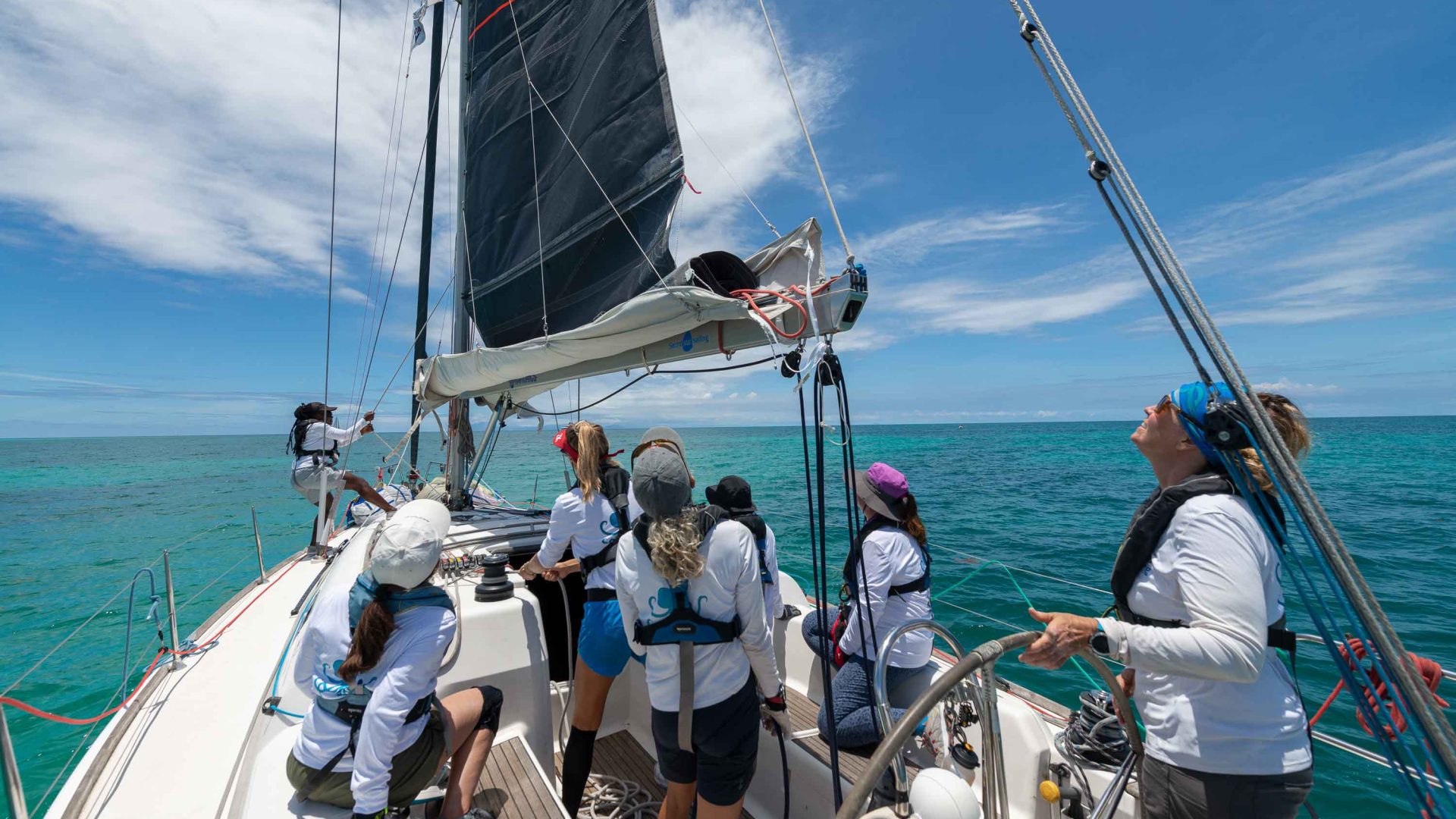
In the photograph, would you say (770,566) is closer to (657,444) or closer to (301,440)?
(657,444)

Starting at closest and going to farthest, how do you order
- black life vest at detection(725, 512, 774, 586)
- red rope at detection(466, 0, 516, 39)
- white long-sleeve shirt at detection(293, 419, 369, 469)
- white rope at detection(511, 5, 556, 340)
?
black life vest at detection(725, 512, 774, 586) < white rope at detection(511, 5, 556, 340) < red rope at detection(466, 0, 516, 39) < white long-sleeve shirt at detection(293, 419, 369, 469)

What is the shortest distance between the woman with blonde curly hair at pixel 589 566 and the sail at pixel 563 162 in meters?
1.54

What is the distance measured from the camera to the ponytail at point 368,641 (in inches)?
65.9

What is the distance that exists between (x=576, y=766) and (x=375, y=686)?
3.49 feet

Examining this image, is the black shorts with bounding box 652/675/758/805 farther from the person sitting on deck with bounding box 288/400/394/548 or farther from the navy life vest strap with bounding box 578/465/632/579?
the person sitting on deck with bounding box 288/400/394/548

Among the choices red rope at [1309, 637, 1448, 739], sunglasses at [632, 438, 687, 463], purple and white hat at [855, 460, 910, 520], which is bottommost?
red rope at [1309, 637, 1448, 739]

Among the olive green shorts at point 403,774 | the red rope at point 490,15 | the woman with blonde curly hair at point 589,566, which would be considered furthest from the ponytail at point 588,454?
the red rope at point 490,15

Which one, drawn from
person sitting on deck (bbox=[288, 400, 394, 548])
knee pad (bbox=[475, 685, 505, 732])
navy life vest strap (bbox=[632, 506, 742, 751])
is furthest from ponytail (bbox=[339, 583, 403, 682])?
person sitting on deck (bbox=[288, 400, 394, 548])

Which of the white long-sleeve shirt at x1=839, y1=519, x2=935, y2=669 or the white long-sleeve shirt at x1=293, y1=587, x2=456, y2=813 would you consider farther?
the white long-sleeve shirt at x1=839, y1=519, x2=935, y2=669

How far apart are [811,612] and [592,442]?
5.52ft

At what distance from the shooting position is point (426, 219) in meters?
8.64

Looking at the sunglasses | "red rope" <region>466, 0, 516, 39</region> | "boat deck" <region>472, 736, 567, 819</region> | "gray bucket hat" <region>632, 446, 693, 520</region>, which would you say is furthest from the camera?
"red rope" <region>466, 0, 516, 39</region>

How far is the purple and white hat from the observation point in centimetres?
251

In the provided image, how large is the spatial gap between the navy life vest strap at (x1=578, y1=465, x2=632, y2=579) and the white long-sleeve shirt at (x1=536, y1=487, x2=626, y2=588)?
2 cm
